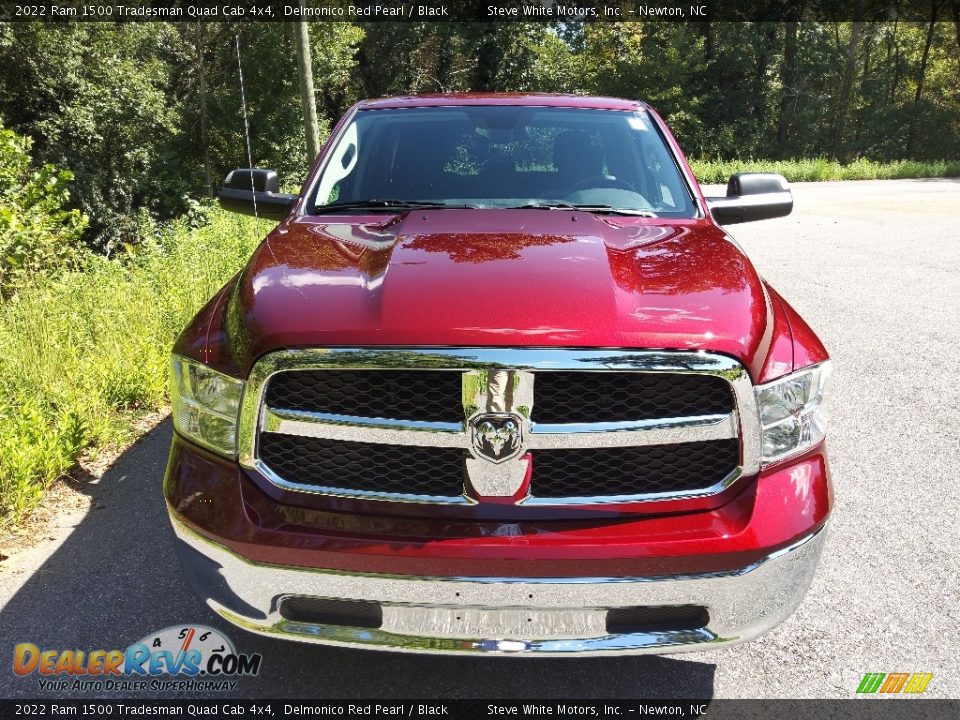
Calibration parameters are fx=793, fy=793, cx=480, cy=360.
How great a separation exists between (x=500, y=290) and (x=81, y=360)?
12.5 feet

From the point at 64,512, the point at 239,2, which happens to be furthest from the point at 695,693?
the point at 239,2

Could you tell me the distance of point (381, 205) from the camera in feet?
10.8

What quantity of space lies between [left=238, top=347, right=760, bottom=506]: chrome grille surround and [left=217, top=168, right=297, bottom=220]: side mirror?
6.54 ft

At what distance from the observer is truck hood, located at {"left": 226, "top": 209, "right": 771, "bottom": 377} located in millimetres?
2055

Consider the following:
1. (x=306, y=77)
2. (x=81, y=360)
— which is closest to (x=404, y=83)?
(x=306, y=77)

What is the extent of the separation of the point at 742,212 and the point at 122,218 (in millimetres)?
26930

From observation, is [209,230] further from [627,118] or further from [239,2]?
[239,2]

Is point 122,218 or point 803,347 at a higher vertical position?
point 803,347

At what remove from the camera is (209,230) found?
31.6 feet

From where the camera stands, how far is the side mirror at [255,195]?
3.92 m

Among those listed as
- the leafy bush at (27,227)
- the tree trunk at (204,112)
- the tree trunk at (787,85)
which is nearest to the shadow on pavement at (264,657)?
the leafy bush at (27,227)

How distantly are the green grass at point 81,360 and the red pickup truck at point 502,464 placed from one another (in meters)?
1.86

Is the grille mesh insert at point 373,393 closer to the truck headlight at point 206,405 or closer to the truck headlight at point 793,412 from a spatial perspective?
the truck headlight at point 206,405

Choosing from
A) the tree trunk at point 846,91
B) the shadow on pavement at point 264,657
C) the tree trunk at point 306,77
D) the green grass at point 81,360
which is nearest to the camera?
the shadow on pavement at point 264,657
